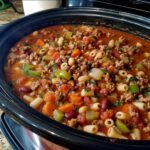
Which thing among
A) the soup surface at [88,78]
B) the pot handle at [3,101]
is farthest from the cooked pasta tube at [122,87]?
the pot handle at [3,101]

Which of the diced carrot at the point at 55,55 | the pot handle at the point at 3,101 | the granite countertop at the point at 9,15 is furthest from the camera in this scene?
the granite countertop at the point at 9,15

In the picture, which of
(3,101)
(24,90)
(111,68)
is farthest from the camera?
(111,68)

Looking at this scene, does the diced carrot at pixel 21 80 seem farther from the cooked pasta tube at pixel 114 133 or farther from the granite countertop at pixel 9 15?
the granite countertop at pixel 9 15

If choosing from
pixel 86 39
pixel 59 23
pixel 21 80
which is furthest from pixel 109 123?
pixel 59 23

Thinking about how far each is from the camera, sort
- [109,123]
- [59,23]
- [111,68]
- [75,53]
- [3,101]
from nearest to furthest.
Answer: [3,101]
[109,123]
[111,68]
[75,53]
[59,23]

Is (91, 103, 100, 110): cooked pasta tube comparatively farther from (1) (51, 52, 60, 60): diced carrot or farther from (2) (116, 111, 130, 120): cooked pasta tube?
(1) (51, 52, 60, 60): diced carrot

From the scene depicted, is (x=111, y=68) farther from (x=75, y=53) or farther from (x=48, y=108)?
(x=48, y=108)

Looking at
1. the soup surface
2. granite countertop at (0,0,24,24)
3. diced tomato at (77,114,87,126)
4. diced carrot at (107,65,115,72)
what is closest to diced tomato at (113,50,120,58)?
the soup surface
